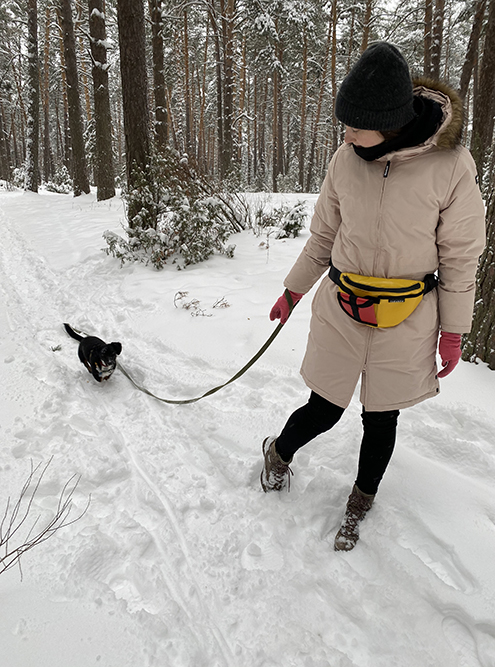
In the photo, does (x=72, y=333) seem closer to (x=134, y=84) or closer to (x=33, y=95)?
(x=134, y=84)

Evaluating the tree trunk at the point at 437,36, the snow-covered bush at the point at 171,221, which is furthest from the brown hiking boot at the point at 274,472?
the tree trunk at the point at 437,36

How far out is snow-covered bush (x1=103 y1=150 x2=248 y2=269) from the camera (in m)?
6.07

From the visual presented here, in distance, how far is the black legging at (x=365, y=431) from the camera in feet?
6.16

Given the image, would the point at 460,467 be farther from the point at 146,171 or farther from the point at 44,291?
the point at 146,171

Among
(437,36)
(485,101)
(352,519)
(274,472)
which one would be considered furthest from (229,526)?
(437,36)

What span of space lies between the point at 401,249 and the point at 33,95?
65.2ft

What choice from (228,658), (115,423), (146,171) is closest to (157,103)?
(146,171)

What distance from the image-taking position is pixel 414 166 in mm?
1485

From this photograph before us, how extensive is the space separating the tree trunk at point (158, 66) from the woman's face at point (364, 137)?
998cm

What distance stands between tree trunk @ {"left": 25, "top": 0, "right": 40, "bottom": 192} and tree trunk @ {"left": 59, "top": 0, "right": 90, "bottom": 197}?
259cm

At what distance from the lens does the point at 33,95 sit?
16.4 meters

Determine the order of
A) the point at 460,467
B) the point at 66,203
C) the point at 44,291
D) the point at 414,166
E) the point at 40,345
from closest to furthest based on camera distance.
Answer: the point at 414,166, the point at 460,467, the point at 40,345, the point at 44,291, the point at 66,203

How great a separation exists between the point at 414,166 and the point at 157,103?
486 inches

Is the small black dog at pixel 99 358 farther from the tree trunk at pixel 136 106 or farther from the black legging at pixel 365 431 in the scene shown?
the tree trunk at pixel 136 106
